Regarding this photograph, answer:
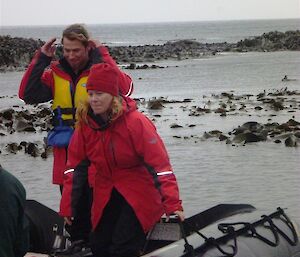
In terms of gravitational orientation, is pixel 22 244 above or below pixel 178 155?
above

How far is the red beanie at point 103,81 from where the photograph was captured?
14.8 ft

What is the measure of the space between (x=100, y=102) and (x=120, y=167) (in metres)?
0.48

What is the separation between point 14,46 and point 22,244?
144 feet

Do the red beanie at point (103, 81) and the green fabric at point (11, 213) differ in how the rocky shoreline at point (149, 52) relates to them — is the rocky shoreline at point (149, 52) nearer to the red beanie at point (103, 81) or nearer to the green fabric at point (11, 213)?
the red beanie at point (103, 81)

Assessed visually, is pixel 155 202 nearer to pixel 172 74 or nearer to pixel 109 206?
pixel 109 206

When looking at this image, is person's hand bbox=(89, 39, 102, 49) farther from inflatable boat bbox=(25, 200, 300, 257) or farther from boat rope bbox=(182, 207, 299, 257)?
boat rope bbox=(182, 207, 299, 257)

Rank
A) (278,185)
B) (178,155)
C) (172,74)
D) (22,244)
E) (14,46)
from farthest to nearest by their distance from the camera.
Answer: (14,46) → (172,74) → (178,155) → (278,185) → (22,244)

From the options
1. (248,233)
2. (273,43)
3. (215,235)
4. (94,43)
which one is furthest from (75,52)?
(273,43)

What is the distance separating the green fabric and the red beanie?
61.2 inches

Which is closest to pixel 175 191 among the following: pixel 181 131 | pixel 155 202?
pixel 155 202

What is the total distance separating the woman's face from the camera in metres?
4.50

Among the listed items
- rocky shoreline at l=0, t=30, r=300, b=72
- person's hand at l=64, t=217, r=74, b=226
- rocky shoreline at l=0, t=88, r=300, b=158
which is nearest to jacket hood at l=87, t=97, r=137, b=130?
person's hand at l=64, t=217, r=74, b=226

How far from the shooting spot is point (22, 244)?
3.20 meters

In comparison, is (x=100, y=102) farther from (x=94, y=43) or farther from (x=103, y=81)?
(x=94, y=43)
